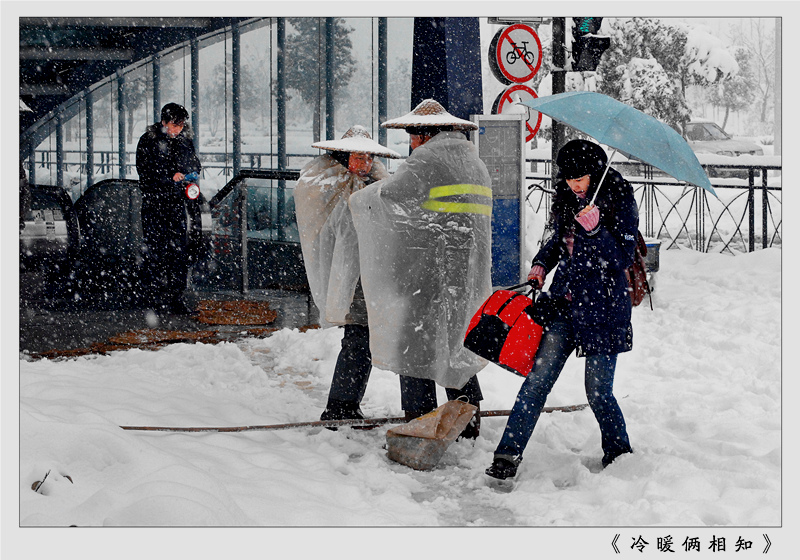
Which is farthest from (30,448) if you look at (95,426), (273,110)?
(273,110)

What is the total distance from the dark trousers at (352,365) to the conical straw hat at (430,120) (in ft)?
3.87

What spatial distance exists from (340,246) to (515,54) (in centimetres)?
602

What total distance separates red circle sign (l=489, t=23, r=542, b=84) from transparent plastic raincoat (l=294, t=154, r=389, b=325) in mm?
5544

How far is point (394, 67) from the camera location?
11.8 metres

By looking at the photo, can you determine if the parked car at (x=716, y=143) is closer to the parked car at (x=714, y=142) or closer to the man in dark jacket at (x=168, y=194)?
the parked car at (x=714, y=142)

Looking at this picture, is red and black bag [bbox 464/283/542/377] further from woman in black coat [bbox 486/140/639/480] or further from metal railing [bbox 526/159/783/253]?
metal railing [bbox 526/159/783/253]

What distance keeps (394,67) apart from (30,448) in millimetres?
8598

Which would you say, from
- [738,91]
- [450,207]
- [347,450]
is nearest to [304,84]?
[450,207]

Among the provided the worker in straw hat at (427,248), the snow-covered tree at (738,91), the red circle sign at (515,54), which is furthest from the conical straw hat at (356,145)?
the snow-covered tree at (738,91)

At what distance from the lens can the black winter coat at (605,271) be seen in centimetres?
429

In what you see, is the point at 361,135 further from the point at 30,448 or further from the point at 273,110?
the point at 273,110

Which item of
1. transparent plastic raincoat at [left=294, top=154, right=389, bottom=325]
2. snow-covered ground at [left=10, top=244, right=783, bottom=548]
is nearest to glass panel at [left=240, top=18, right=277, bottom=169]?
snow-covered ground at [left=10, top=244, right=783, bottom=548]

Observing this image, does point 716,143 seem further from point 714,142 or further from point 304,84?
point 304,84

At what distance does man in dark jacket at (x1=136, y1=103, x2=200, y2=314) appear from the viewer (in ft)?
28.0
